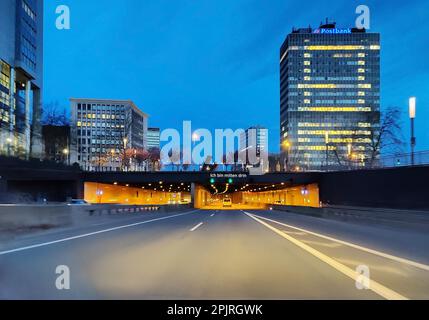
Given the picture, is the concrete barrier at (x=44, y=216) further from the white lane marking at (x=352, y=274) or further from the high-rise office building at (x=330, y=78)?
the high-rise office building at (x=330, y=78)

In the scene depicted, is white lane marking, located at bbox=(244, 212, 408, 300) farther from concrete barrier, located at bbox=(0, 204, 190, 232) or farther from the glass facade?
the glass facade

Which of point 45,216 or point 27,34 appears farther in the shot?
point 27,34

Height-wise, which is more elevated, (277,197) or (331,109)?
(331,109)

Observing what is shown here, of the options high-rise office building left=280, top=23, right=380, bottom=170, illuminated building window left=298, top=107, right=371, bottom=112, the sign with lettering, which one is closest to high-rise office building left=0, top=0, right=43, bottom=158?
high-rise office building left=280, top=23, right=380, bottom=170

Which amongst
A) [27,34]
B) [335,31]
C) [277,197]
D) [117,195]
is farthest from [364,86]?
[27,34]

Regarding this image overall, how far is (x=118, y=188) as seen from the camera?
7956 centimetres

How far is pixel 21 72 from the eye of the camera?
8888 centimetres

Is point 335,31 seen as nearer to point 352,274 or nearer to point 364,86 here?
point 364,86

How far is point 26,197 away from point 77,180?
7226 mm

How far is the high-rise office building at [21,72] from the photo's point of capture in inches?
2977

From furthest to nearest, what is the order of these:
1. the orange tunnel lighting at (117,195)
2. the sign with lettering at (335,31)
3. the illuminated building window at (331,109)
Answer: the illuminated building window at (331,109) < the sign with lettering at (335,31) < the orange tunnel lighting at (117,195)

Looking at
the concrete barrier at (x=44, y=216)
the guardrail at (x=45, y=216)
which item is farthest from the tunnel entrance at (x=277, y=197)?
the concrete barrier at (x=44, y=216)

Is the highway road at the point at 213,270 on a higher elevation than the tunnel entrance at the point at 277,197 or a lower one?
higher
